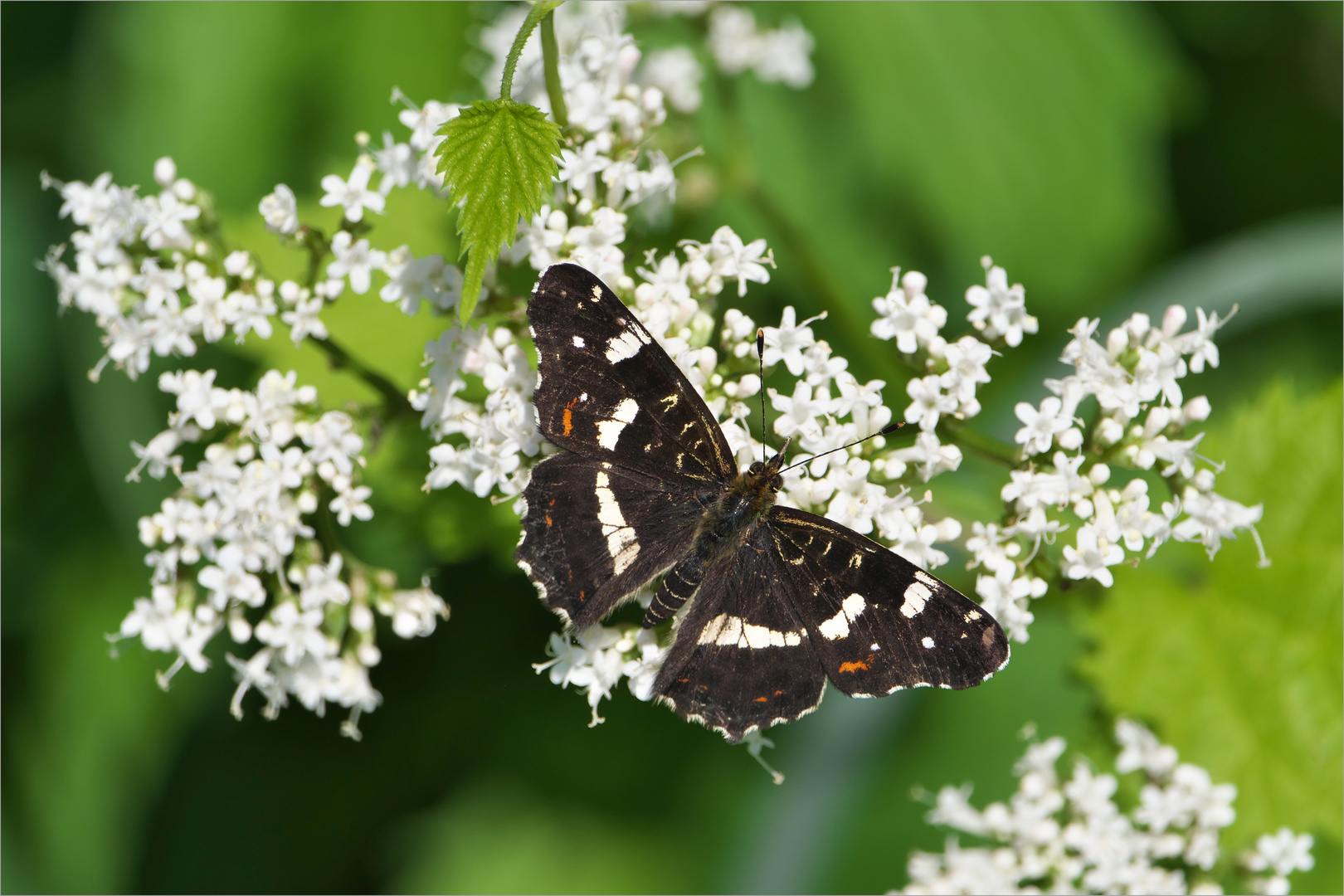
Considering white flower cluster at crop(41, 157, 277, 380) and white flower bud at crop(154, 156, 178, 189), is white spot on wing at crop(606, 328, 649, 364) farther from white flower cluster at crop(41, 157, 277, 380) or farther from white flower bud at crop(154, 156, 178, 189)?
white flower bud at crop(154, 156, 178, 189)

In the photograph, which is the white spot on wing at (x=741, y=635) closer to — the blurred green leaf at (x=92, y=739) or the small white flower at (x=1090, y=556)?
the small white flower at (x=1090, y=556)

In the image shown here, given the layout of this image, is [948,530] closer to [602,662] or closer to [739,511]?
[739,511]

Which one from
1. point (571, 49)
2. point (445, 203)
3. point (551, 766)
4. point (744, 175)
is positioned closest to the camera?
point (445, 203)

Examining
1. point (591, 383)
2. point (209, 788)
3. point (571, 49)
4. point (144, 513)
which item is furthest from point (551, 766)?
point (571, 49)

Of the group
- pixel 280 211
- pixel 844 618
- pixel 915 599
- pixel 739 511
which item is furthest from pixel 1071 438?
pixel 280 211

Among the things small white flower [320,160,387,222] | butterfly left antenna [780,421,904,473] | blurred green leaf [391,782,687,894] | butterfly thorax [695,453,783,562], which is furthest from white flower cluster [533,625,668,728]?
blurred green leaf [391,782,687,894]

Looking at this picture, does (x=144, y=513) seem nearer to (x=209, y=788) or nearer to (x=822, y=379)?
(x=209, y=788)
